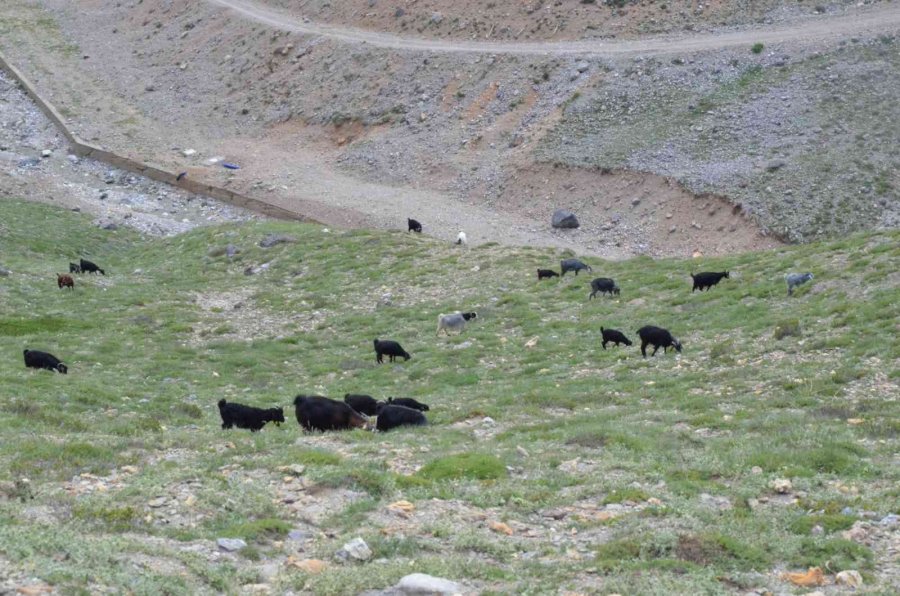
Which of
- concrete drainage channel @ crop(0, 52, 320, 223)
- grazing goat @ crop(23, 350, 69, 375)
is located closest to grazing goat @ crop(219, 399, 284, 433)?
grazing goat @ crop(23, 350, 69, 375)

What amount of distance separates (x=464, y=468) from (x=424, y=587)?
187 inches

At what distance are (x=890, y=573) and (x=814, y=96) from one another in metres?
47.3

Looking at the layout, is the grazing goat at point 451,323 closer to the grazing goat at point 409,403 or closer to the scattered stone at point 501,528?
the grazing goat at point 409,403

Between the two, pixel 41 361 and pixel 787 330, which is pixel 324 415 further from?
pixel 787 330

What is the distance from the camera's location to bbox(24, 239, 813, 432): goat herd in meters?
20.4

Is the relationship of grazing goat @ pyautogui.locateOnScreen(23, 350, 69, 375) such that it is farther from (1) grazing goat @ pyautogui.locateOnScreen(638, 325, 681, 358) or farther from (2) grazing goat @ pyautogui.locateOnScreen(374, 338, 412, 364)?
(1) grazing goat @ pyautogui.locateOnScreen(638, 325, 681, 358)

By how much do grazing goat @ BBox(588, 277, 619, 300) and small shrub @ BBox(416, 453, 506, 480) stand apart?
1642 cm

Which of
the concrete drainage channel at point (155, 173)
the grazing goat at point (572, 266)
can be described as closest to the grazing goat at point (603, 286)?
the grazing goat at point (572, 266)

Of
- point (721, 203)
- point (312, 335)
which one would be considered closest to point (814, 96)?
point (721, 203)

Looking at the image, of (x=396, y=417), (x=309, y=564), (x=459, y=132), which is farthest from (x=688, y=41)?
(x=309, y=564)

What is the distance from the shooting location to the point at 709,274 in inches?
1252

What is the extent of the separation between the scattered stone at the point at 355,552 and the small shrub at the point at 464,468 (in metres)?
3.16

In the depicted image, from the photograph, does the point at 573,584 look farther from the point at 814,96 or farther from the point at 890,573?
the point at 814,96

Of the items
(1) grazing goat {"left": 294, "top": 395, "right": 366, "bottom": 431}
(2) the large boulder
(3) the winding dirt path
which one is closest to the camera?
(1) grazing goat {"left": 294, "top": 395, "right": 366, "bottom": 431}
